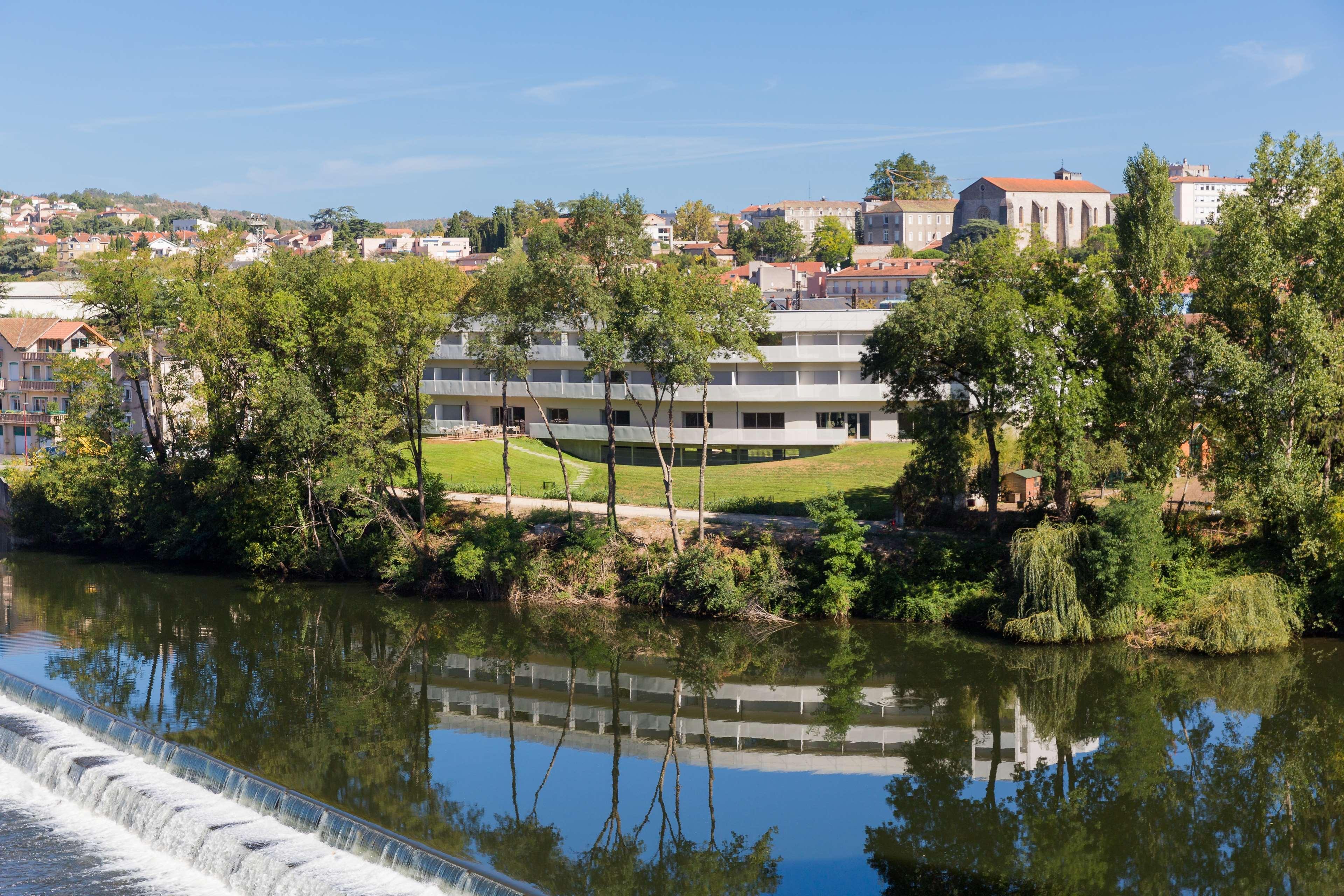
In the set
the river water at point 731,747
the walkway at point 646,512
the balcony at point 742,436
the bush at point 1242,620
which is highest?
the balcony at point 742,436

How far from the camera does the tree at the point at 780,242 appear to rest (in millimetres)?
167500

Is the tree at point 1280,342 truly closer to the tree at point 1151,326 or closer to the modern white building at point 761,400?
the tree at point 1151,326

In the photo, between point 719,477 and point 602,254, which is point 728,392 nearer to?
point 719,477

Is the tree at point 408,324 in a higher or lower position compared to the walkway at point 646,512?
higher

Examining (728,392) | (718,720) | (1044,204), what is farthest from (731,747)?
(1044,204)

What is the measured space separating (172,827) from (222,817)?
95cm

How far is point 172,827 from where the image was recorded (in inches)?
899

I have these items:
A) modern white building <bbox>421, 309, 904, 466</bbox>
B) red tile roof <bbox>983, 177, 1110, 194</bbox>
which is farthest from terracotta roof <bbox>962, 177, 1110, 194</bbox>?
modern white building <bbox>421, 309, 904, 466</bbox>

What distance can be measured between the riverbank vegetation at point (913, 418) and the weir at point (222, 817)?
15.9 metres

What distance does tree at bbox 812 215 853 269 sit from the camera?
536 feet

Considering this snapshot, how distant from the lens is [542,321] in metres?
39.5

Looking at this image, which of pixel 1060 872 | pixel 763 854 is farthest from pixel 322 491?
pixel 1060 872

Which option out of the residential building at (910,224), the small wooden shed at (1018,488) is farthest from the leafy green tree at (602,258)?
the residential building at (910,224)

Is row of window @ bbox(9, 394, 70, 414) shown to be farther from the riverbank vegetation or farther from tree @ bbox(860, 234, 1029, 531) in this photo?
tree @ bbox(860, 234, 1029, 531)
